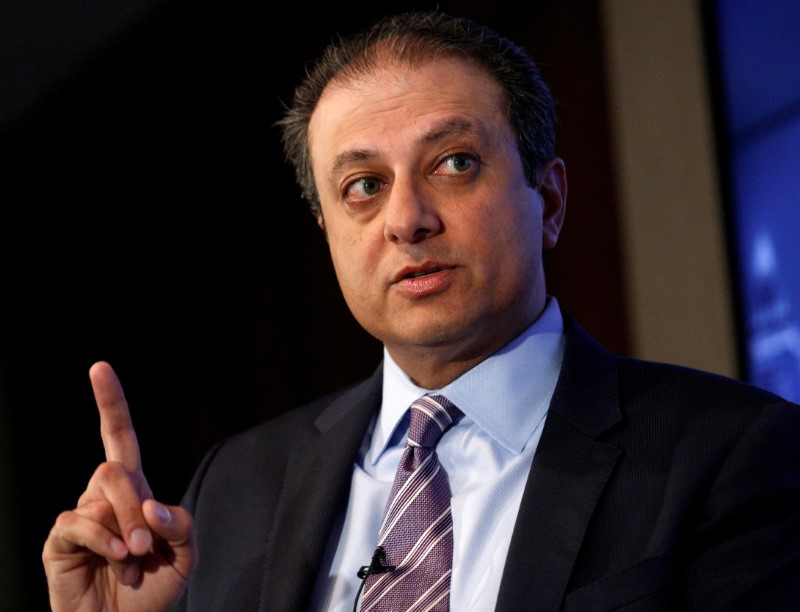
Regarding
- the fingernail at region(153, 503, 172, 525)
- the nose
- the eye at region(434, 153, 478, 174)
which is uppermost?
the eye at region(434, 153, 478, 174)

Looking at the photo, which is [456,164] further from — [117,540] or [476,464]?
[117,540]

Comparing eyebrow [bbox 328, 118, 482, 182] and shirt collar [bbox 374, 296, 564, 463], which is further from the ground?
eyebrow [bbox 328, 118, 482, 182]

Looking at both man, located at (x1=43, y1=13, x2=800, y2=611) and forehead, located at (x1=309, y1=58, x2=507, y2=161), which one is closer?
man, located at (x1=43, y1=13, x2=800, y2=611)

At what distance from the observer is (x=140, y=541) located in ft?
4.79

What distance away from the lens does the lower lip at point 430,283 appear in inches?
68.0

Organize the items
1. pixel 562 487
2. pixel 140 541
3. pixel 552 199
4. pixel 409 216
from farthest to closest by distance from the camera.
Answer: pixel 552 199 < pixel 409 216 < pixel 562 487 < pixel 140 541

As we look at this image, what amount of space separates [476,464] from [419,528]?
162 mm

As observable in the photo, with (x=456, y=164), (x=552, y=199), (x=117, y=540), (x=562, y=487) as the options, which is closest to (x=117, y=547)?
(x=117, y=540)

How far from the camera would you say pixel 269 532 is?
6.12 feet

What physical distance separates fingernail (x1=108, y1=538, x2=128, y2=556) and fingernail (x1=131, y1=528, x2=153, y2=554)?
0.02m

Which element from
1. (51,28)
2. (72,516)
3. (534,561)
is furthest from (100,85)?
(534,561)

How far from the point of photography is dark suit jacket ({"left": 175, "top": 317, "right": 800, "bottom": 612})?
146 cm

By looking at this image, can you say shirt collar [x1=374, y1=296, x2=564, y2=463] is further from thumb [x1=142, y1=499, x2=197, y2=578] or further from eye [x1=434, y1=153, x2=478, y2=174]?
thumb [x1=142, y1=499, x2=197, y2=578]

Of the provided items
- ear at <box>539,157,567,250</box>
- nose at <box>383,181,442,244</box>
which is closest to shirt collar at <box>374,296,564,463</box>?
ear at <box>539,157,567,250</box>
